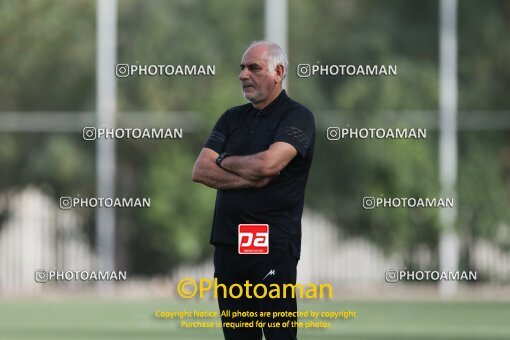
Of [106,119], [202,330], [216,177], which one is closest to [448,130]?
[106,119]

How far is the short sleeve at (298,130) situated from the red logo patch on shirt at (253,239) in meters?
0.44

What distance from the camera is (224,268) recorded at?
254 inches

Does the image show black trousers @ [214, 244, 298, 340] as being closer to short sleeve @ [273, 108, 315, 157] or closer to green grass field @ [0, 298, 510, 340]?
short sleeve @ [273, 108, 315, 157]

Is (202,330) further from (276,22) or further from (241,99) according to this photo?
(276,22)

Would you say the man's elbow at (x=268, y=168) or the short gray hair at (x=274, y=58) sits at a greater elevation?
the short gray hair at (x=274, y=58)

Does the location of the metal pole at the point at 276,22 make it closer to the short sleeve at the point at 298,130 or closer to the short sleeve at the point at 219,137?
the short sleeve at the point at 219,137

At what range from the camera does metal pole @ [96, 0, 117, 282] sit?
21859 mm

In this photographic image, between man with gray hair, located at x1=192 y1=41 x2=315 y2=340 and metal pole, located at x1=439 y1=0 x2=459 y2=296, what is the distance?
14.9 metres

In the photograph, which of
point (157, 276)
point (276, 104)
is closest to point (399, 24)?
point (157, 276)

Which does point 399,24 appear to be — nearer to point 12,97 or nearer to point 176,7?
point 176,7

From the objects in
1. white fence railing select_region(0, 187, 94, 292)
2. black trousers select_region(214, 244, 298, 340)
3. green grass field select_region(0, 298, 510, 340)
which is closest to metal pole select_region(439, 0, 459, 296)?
green grass field select_region(0, 298, 510, 340)

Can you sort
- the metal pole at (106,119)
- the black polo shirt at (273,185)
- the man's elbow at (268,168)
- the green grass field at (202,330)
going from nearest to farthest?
the man's elbow at (268,168), the black polo shirt at (273,185), the green grass field at (202,330), the metal pole at (106,119)

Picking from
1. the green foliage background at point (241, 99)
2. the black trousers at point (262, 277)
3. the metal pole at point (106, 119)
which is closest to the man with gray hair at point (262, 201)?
the black trousers at point (262, 277)

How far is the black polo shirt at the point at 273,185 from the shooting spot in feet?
21.1
